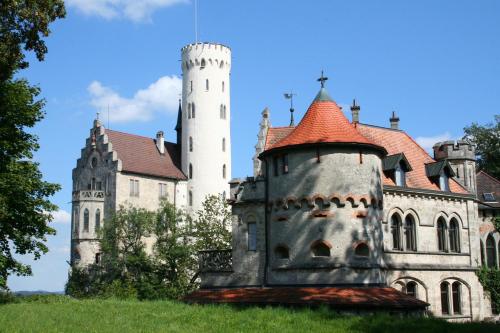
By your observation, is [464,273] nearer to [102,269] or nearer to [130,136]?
[102,269]

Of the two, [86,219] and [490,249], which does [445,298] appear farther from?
[86,219]

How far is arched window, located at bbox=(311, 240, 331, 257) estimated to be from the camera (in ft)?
98.1

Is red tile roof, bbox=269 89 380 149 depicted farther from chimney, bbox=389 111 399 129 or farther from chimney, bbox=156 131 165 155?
chimney, bbox=156 131 165 155

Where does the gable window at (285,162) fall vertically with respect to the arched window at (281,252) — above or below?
above

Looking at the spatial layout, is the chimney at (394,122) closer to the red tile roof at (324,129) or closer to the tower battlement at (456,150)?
the tower battlement at (456,150)

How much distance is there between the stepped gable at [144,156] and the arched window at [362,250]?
3406 cm

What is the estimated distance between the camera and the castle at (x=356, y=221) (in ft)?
98.1

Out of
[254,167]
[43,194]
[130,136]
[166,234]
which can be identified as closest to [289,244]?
[254,167]

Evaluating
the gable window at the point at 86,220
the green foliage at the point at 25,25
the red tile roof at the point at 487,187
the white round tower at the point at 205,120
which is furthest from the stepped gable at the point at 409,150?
the gable window at the point at 86,220

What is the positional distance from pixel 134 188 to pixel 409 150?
30091mm

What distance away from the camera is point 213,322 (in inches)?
899

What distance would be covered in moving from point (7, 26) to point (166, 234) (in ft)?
99.2

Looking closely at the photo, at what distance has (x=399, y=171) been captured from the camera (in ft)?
114

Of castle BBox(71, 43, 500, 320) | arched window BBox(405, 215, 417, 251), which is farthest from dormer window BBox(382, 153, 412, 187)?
arched window BBox(405, 215, 417, 251)
